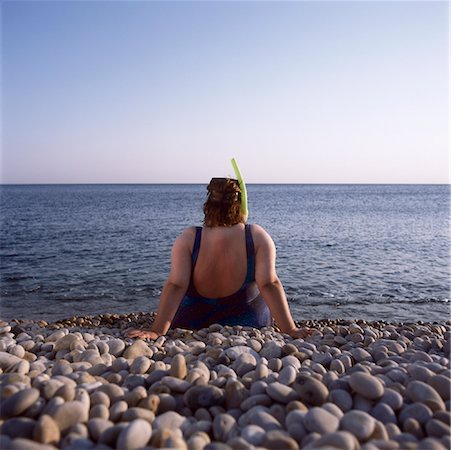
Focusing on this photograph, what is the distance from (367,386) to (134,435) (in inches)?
42.3

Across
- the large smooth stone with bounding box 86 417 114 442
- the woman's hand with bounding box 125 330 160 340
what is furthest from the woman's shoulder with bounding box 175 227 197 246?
the large smooth stone with bounding box 86 417 114 442

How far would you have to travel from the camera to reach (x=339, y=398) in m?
2.13

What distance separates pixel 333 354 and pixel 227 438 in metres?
1.39

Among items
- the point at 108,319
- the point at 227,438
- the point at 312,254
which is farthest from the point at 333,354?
the point at 312,254

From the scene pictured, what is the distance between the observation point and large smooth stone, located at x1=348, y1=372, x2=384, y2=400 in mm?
2115

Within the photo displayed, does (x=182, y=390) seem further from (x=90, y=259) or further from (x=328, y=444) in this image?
(x=90, y=259)

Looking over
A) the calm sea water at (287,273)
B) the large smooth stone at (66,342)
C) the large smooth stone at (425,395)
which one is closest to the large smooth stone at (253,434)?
the large smooth stone at (425,395)

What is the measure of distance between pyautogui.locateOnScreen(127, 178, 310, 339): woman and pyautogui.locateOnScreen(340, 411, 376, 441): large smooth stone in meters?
2.08

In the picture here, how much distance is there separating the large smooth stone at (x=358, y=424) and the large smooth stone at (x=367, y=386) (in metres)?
0.29

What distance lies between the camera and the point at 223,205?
4.19m

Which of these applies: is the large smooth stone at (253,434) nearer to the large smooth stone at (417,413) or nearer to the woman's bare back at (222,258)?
the large smooth stone at (417,413)

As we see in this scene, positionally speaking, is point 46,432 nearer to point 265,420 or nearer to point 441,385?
point 265,420

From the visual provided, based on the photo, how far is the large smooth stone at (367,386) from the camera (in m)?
2.12

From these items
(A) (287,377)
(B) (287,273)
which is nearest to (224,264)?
(A) (287,377)
